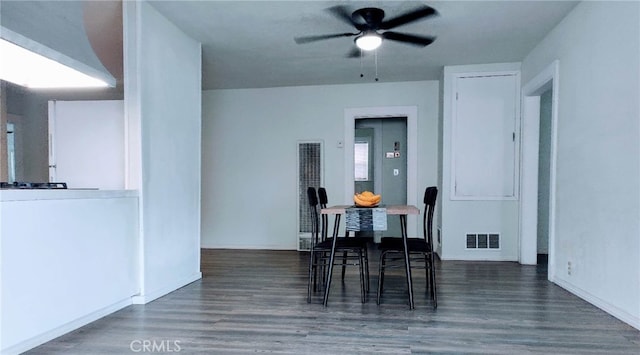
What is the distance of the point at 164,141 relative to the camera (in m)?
3.26

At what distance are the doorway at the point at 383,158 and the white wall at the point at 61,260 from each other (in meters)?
3.97

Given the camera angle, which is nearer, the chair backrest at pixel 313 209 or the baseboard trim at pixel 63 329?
the baseboard trim at pixel 63 329

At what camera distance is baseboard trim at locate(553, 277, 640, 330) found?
2383 mm

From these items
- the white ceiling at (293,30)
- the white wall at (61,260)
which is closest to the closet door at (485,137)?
the white ceiling at (293,30)

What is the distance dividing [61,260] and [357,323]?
1.98 meters

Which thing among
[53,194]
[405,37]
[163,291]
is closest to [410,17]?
[405,37]

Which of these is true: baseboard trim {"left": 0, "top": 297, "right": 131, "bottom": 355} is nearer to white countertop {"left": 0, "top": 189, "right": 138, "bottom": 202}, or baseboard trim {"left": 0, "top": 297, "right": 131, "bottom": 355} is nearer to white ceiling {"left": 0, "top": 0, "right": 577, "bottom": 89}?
white countertop {"left": 0, "top": 189, "right": 138, "bottom": 202}

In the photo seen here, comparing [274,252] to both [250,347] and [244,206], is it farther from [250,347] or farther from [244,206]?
[250,347]

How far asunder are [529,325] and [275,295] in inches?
76.6

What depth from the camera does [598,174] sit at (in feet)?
9.12

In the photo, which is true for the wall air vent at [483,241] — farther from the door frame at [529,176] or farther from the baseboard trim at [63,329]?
the baseboard trim at [63,329]

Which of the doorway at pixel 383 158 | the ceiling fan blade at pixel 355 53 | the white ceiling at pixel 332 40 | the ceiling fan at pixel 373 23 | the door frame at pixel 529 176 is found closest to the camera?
the ceiling fan at pixel 373 23

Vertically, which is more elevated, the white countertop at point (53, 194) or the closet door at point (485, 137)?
the closet door at point (485, 137)

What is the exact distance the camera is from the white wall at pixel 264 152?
218 inches
